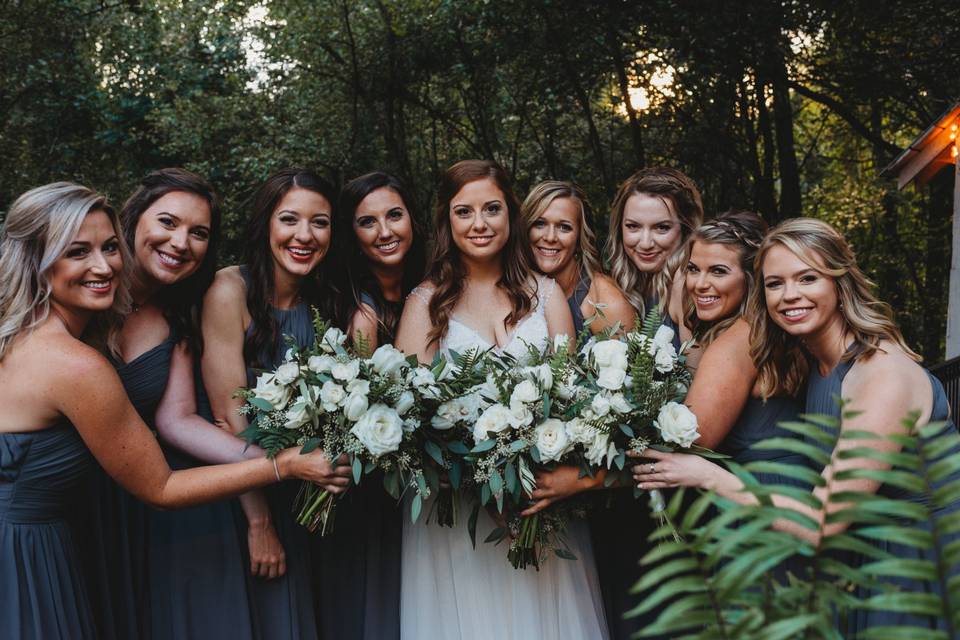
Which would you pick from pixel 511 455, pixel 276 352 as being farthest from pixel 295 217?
pixel 511 455

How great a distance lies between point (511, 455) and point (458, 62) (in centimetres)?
1257

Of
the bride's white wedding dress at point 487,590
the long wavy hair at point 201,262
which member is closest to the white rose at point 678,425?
the bride's white wedding dress at point 487,590

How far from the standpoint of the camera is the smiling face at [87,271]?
10.0 ft

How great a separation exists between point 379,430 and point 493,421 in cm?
49

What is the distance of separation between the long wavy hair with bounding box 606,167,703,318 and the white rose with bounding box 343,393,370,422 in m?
2.24

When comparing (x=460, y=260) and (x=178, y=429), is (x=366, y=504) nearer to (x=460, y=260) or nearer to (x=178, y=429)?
(x=178, y=429)

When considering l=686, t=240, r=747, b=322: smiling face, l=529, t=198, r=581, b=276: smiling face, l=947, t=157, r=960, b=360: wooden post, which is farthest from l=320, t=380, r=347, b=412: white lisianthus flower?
l=947, t=157, r=960, b=360: wooden post

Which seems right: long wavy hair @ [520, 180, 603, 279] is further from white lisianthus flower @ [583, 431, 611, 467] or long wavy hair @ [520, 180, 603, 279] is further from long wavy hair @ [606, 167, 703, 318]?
white lisianthus flower @ [583, 431, 611, 467]

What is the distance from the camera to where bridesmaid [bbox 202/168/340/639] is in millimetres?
4090

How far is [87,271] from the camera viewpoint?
310 cm

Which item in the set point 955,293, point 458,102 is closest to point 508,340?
point 955,293

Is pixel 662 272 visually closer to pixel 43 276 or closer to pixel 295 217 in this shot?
pixel 295 217

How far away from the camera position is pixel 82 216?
307 cm

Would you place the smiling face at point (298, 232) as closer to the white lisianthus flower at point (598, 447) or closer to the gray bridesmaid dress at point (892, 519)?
the white lisianthus flower at point (598, 447)
